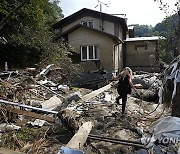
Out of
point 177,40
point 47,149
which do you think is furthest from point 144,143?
point 177,40

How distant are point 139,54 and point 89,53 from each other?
22.1ft

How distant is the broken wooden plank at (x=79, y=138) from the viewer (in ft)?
17.6

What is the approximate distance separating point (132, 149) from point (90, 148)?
0.88m

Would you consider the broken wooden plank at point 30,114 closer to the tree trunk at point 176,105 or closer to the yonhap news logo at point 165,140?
the yonhap news logo at point 165,140

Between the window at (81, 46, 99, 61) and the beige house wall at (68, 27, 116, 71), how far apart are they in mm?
371

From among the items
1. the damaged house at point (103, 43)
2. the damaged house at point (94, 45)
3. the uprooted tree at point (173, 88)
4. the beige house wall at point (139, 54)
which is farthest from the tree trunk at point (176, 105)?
the beige house wall at point (139, 54)

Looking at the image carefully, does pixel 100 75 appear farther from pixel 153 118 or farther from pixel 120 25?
pixel 153 118

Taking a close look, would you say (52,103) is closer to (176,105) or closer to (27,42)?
(176,105)

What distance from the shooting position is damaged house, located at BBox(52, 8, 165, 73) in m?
22.5

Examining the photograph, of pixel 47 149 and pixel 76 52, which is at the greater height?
pixel 76 52

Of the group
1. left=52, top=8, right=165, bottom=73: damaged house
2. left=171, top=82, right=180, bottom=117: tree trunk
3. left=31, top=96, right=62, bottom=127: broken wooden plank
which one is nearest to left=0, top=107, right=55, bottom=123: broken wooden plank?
left=31, top=96, right=62, bottom=127: broken wooden plank

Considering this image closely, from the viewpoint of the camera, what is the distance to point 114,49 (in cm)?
2300

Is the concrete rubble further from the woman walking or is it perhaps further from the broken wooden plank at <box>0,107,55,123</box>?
the woman walking

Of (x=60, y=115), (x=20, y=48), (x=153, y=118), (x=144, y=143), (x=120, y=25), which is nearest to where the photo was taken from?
(x=144, y=143)
